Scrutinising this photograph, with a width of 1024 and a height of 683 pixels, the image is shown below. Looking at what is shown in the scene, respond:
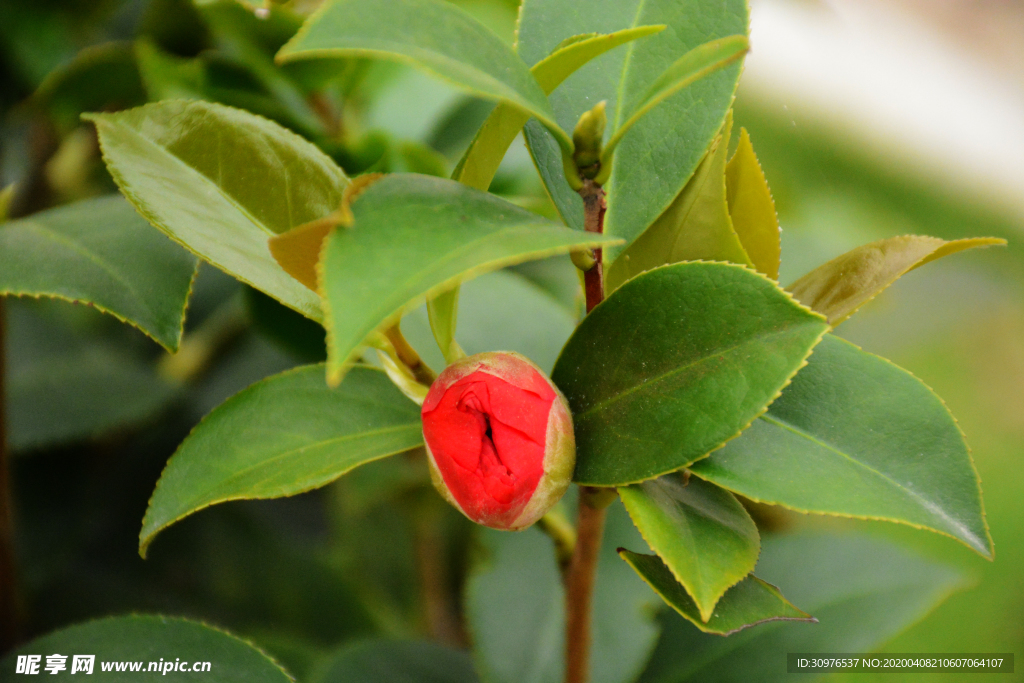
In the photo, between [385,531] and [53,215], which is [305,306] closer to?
[53,215]

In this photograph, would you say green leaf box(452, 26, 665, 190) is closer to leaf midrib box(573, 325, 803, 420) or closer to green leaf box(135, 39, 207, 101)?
leaf midrib box(573, 325, 803, 420)

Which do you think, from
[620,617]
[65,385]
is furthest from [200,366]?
[620,617]

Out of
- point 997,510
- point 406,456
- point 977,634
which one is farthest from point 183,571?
point 997,510

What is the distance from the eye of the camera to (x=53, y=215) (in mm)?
524

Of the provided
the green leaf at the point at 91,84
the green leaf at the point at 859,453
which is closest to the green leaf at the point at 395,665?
the green leaf at the point at 859,453

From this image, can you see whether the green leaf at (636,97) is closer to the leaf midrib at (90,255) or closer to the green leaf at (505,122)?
the green leaf at (505,122)

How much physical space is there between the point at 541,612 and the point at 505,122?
45 cm

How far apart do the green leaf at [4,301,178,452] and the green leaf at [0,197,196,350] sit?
1.00ft

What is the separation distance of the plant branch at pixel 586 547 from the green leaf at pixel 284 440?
10 centimetres

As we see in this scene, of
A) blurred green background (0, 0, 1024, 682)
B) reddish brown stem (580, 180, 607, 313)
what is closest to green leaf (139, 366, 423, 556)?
reddish brown stem (580, 180, 607, 313)

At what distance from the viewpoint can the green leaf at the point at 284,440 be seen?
37 centimetres

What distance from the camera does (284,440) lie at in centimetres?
39

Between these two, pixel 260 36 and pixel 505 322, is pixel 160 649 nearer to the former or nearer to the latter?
pixel 505 322

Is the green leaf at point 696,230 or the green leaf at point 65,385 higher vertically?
the green leaf at point 696,230
